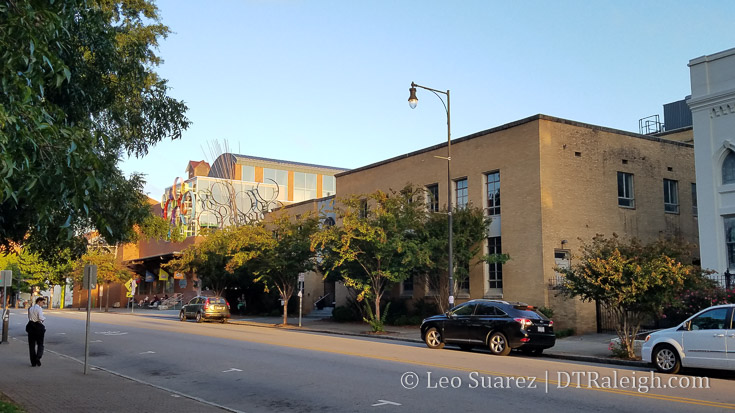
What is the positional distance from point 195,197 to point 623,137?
46.6 metres

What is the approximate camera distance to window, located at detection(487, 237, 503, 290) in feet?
94.8

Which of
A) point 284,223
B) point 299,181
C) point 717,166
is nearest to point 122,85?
point 717,166

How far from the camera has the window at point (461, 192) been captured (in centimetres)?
3138

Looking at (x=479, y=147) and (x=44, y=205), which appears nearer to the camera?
(x=44, y=205)

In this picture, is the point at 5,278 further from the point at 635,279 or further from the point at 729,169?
the point at 729,169

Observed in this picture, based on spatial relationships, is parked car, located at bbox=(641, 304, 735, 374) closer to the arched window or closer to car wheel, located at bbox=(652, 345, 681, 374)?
Answer: car wheel, located at bbox=(652, 345, 681, 374)

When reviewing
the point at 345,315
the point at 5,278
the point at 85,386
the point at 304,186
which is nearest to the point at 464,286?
the point at 345,315

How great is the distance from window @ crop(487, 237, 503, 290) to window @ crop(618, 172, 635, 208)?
18.8ft

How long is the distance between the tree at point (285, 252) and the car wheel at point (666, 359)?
2127cm

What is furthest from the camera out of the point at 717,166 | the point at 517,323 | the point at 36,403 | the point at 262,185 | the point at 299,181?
the point at 299,181

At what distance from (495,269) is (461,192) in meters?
4.57

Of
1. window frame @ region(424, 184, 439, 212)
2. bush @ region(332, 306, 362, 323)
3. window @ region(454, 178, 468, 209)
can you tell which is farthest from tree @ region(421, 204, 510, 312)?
bush @ region(332, 306, 362, 323)

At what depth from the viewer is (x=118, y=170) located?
1332 centimetres

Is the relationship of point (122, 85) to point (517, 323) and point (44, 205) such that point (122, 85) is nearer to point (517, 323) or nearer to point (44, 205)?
point (44, 205)
